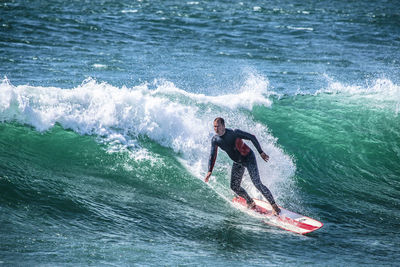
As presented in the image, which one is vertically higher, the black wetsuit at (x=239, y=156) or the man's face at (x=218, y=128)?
the man's face at (x=218, y=128)

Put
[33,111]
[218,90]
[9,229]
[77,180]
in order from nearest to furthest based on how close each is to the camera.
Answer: [9,229] → [77,180] → [33,111] → [218,90]

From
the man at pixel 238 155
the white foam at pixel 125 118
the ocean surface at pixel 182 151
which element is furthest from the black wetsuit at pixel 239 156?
the white foam at pixel 125 118

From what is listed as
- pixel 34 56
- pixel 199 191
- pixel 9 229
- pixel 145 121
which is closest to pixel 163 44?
pixel 34 56

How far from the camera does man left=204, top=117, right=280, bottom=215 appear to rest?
8.74 m

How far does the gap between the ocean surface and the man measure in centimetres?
55

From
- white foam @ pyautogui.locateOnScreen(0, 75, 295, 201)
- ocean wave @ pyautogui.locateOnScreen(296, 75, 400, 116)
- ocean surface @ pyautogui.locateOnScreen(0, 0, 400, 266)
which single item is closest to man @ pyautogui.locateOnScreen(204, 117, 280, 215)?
ocean surface @ pyautogui.locateOnScreen(0, 0, 400, 266)

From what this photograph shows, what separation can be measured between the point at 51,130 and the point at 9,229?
4542 mm

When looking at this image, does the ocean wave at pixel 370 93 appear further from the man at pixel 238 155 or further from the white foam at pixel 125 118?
the man at pixel 238 155

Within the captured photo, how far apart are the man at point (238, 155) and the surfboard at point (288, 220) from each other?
0.13 m

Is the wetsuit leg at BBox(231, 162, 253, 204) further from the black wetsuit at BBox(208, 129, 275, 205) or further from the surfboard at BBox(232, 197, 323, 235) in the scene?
the surfboard at BBox(232, 197, 323, 235)

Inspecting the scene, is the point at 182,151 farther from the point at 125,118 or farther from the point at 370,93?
the point at 370,93

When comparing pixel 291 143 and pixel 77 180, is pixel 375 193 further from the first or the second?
pixel 77 180

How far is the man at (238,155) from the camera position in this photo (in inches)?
344

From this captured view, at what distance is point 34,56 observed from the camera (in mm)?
18406
